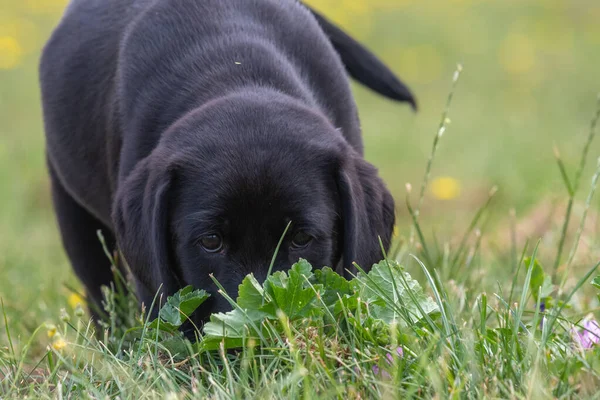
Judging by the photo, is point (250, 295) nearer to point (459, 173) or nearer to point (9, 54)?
point (459, 173)

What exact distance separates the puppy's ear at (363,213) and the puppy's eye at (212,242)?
1.17ft

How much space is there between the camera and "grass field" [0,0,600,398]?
2004mm

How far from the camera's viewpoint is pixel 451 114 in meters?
9.94

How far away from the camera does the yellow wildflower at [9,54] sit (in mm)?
11234

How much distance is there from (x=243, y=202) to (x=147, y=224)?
12.7 inches

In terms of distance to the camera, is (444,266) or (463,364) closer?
(463,364)

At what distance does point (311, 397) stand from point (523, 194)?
16.1 feet

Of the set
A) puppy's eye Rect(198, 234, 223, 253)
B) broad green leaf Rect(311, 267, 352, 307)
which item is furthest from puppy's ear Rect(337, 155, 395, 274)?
puppy's eye Rect(198, 234, 223, 253)

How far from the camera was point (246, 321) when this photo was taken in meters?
2.15

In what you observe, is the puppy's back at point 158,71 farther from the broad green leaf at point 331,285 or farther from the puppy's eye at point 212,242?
the broad green leaf at point 331,285

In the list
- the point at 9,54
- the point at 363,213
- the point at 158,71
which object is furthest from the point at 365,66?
the point at 9,54

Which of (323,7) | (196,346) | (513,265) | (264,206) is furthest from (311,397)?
(323,7)

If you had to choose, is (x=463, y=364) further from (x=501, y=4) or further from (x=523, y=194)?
(x=501, y=4)

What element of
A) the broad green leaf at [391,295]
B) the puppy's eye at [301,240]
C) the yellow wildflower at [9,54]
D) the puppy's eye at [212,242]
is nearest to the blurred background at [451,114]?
the yellow wildflower at [9,54]
